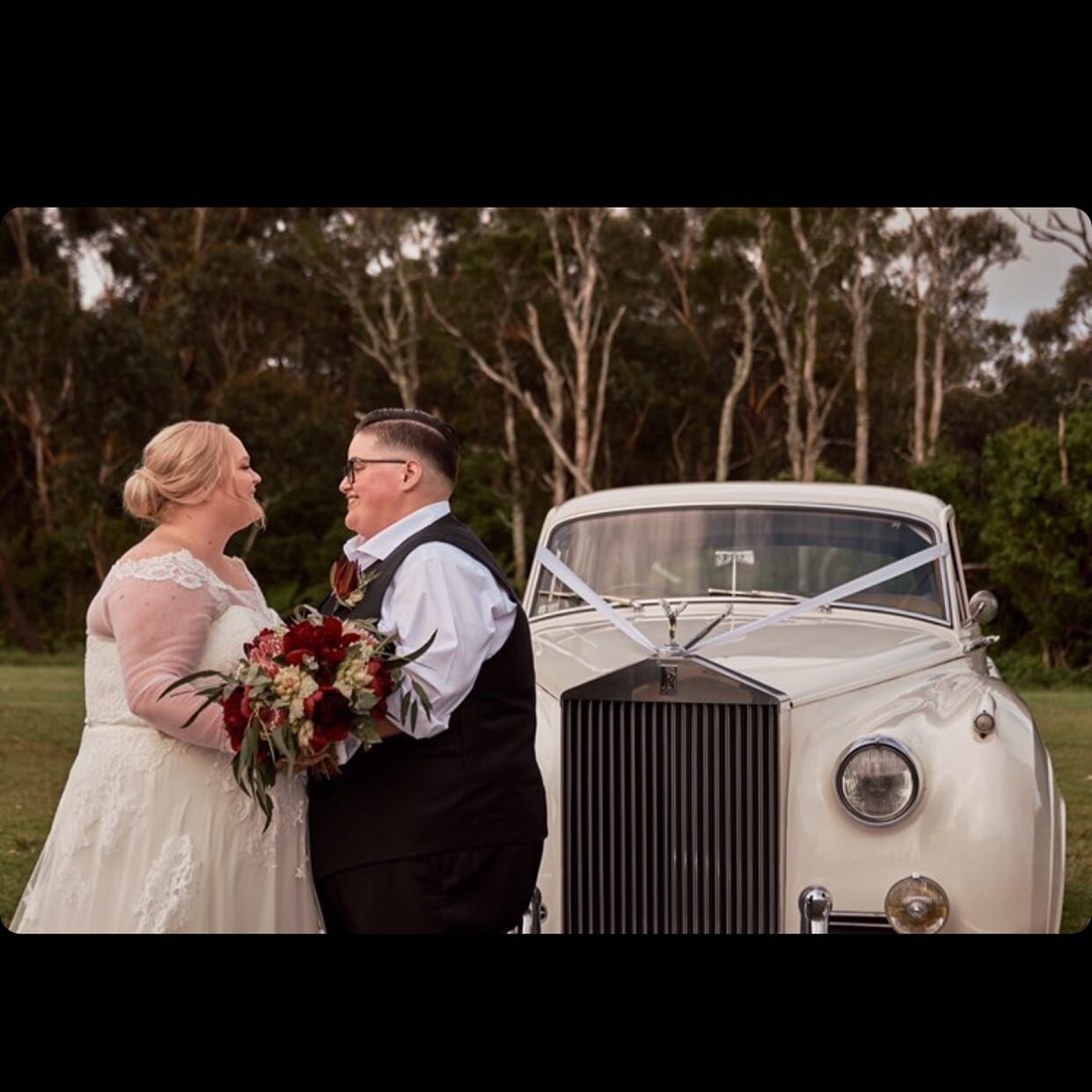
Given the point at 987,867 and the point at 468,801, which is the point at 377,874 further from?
the point at 987,867

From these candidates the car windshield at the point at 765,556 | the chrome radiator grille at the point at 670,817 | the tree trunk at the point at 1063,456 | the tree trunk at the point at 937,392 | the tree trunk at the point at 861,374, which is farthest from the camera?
the tree trunk at the point at 937,392

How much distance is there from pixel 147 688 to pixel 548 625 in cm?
282

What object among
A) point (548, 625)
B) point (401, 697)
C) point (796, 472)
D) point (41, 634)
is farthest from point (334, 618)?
point (796, 472)

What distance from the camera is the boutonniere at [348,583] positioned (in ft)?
12.2

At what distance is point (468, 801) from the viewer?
3.65 metres

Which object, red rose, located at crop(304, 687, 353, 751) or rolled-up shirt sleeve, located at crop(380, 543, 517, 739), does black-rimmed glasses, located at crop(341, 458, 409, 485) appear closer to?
rolled-up shirt sleeve, located at crop(380, 543, 517, 739)

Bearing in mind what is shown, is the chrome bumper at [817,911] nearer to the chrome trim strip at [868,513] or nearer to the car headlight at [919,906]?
the car headlight at [919,906]

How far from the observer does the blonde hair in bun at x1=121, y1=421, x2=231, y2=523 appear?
3.70 metres

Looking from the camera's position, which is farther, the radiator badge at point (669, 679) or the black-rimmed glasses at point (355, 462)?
the radiator badge at point (669, 679)

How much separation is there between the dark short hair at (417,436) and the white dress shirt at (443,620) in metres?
0.26

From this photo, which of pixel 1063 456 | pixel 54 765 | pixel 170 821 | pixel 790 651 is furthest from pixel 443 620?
pixel 1063 456

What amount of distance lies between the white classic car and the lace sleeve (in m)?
1.66

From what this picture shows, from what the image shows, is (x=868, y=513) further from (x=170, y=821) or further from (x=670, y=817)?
(x=170, y=821)

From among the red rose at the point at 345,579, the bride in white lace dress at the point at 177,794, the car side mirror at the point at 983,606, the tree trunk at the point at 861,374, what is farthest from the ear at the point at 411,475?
the tree trunk at the point at 861,374
